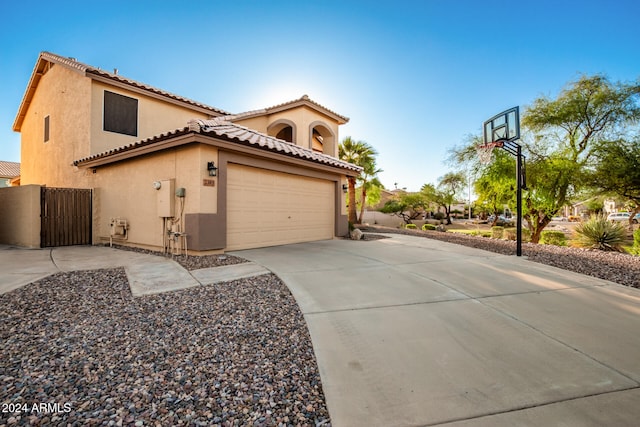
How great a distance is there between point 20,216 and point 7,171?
29021 mm

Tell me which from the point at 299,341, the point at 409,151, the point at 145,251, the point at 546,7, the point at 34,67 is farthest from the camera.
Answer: the point at 409,151

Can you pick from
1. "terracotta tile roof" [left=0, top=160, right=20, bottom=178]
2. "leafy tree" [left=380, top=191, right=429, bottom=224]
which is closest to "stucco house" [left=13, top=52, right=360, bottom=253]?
"terracotta tile roof" [left=0, top=160, right=20, bottom=178]

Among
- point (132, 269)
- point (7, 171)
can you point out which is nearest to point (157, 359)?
point (132, 269)

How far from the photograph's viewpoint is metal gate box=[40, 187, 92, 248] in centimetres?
888

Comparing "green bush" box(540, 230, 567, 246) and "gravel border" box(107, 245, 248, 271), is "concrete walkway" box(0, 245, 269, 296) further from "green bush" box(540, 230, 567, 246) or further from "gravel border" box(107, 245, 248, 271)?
"green bush" box(540, 230, 567, 246)

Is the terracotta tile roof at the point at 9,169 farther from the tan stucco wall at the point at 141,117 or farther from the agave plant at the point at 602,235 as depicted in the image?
the agave plant at the point at 602,235

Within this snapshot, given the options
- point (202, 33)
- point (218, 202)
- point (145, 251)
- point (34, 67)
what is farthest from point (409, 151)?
point (34, 67)

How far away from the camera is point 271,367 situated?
2365mm

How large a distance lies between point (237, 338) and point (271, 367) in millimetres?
645

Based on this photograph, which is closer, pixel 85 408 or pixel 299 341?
pixel 85 408

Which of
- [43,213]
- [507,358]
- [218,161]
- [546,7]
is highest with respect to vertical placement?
[546,7]

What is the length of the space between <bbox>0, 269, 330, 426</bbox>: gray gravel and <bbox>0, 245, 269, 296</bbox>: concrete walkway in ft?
1.85

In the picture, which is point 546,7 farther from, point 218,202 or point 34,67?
point 34,67

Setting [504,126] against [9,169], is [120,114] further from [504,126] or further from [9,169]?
[9,169]
